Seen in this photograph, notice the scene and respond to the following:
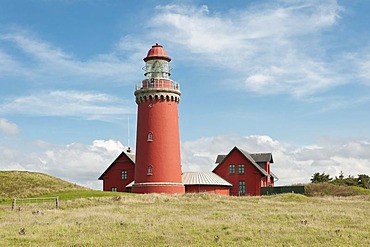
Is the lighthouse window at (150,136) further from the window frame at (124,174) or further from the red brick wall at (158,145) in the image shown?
the window frame at (124,174)

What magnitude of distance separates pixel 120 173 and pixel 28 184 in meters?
11.4

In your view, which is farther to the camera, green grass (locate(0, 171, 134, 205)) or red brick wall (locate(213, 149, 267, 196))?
red brick wall (locate(213, 149, 267, 196))

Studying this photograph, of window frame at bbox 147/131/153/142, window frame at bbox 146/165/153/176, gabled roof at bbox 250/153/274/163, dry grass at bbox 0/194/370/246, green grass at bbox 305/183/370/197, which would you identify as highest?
window frame at bbox 147/131/153/142

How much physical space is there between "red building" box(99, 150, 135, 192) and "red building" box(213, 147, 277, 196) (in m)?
10.1

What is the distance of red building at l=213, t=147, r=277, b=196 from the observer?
57.6 meters

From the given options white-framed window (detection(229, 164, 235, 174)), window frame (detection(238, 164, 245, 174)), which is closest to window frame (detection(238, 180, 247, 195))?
window frame (detection(238, 164, 245, 174))

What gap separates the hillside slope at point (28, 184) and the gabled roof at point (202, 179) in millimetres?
11287

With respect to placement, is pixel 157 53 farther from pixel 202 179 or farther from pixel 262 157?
pixel 262 157

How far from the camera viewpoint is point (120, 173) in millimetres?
59125

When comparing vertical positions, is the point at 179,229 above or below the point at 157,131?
below

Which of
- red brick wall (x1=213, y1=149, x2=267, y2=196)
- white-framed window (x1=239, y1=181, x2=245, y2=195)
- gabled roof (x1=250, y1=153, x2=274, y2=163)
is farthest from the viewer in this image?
gabled roof (x1=250, y1=153, x2=274, y2=163)

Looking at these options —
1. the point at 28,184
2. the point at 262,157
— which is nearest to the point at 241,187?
the point at 262,157

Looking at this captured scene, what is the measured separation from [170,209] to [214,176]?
1055 inches

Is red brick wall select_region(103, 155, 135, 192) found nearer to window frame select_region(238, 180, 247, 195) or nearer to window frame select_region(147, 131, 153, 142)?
window frame select_region(238, 180, 247, 195)
